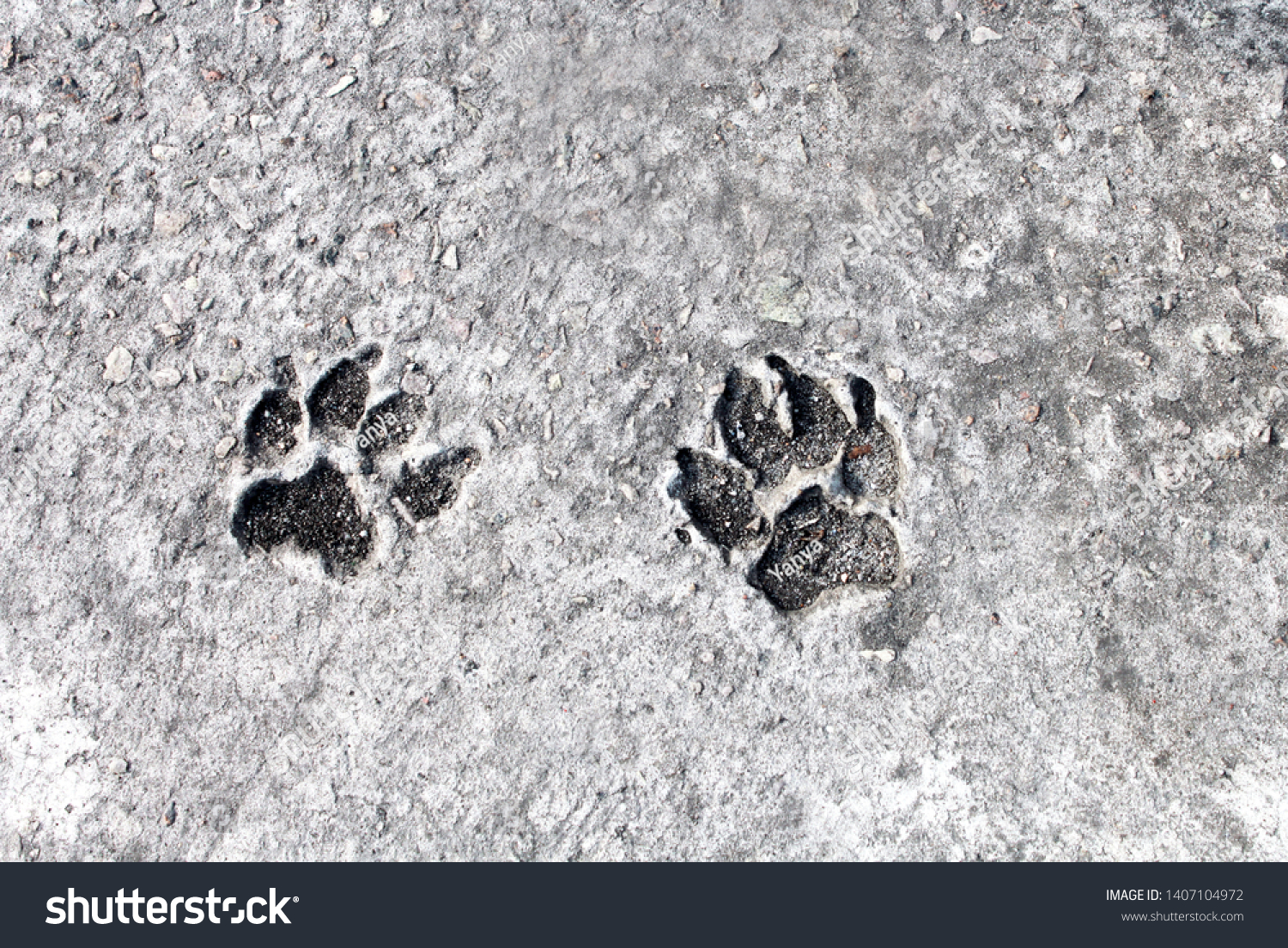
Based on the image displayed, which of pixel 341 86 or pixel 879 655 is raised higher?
pixel 341 86

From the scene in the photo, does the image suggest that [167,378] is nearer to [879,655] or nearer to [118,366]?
[118,366]

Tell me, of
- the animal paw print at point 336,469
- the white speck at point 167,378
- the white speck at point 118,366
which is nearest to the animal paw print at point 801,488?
the animal paw print at point 336,469

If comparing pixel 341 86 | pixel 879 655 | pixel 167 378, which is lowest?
pixel 879 655

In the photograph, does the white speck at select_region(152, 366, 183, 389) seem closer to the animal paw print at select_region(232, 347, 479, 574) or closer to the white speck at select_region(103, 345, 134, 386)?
the white speck at select_region(103, 345, 134, 386)

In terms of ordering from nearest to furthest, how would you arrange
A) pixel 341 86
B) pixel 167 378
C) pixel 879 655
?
pixel 879 655
pixel 167 378
pixel 341 86

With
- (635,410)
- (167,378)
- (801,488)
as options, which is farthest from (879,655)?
(167,378)

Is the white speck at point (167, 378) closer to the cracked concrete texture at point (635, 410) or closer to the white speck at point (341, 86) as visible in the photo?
the cracked concrete texture at point (635, 410)
